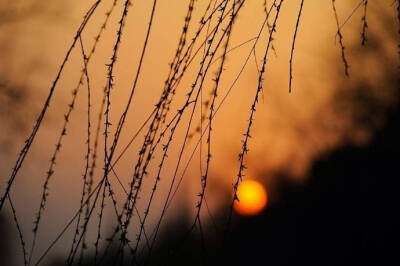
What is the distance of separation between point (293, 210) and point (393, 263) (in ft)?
13.7

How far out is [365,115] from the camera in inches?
469

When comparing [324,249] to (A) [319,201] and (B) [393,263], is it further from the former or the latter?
(B) [393,263]

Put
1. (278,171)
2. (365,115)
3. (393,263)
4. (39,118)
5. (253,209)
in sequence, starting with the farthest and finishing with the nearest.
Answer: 1. (253,209)
2. (278,171)
3. (365,115)
4. (393,263)
5. (39,118)

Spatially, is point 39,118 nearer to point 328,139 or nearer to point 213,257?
point 328,139

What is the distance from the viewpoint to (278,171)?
15.5m

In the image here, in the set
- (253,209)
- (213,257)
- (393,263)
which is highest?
(253,209)

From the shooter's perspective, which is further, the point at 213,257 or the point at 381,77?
the point at 213,257

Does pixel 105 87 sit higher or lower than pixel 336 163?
lower

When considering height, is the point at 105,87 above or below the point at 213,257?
below

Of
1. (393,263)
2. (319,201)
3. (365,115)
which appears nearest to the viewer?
(393,263)

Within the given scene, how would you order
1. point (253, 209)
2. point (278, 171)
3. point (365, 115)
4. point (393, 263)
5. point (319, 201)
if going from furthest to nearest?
point (253, 209) → point (278, 171) → point (319, 201) → point (365, 115) → point (393, 263)

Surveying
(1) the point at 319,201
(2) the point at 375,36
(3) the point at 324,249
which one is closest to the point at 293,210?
(1) the point at 319,201

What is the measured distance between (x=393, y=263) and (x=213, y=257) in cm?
600

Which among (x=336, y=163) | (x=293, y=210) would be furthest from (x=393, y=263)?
(x=293, y=210)
